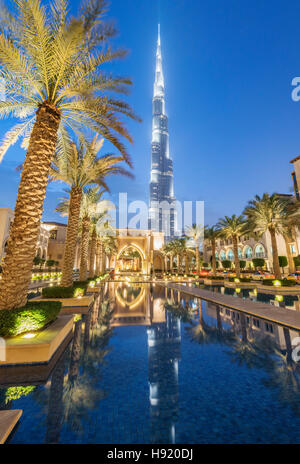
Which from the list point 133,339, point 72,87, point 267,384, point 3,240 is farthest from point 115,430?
point 3,240

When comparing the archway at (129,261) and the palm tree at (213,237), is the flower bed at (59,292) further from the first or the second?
the archway at (129,261)

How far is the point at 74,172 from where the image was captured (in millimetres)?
11250

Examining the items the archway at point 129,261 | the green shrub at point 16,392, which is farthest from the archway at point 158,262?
the green shrub at point 16,392

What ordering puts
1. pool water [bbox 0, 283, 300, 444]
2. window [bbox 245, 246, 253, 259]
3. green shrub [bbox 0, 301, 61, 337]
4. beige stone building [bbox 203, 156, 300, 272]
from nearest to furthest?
pool water [bbox 0, 283, 300, 444], green shrub [bbox 0, 301, 61, 337], beige stone building [bbox 203, 156, 300, 272], window [bbox 245, 246, 253, 259]

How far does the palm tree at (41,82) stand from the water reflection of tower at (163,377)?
3.75m

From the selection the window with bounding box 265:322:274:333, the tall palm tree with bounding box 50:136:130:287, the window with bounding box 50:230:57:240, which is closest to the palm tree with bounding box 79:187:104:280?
the tall palm tree with bounding box 50:136:130:287

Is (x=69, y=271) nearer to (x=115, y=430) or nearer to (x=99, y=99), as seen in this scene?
(x=99, y=99)

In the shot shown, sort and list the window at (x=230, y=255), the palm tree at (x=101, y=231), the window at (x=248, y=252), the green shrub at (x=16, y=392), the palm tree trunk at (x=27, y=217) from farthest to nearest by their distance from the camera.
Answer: the window at (x=230, y=255), the window at (x=248, y=252), the palm tree at (x=101, y=231), the palm tree trunk at (x=27, y=217), the green shrub at (x=16, y=392)

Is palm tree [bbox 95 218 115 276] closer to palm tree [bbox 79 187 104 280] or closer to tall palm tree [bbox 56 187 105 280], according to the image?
tall palm tree [bbox 56 187 105 280]

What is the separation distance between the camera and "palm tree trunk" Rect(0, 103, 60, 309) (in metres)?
5.12

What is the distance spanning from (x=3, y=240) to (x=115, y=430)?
41.6m

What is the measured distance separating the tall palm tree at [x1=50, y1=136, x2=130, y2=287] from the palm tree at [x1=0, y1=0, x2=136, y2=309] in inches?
128

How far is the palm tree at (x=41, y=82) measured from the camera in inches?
209

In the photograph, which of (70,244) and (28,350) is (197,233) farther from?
(28,350)
